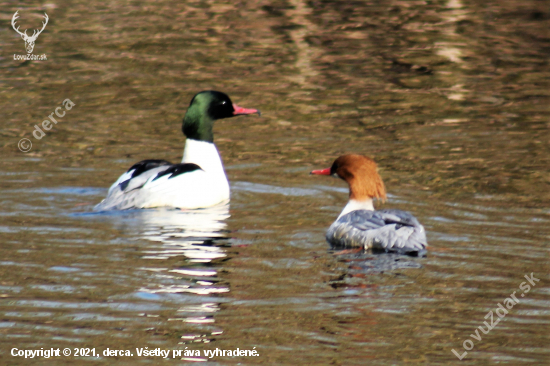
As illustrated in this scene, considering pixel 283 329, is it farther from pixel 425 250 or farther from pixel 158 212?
pixel 158 212

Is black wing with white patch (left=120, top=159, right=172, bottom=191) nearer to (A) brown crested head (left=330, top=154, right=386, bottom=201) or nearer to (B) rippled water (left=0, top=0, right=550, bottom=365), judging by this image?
(B) rippled water (left=0, top=0, right=550, bottom=365)

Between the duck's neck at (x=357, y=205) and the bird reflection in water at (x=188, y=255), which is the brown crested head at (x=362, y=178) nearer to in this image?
the duck's neck at (x=357, y=205)

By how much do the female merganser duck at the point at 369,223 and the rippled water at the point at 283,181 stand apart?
16 centimetres

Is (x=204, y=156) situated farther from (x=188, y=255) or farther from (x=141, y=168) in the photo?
(x=188, y=255)

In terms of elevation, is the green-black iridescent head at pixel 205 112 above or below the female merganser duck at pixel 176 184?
above

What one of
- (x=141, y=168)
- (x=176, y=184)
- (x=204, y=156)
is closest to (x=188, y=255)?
(x=176, y=184)

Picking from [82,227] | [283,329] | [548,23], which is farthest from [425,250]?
[548,23]

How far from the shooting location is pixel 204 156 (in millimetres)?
10617

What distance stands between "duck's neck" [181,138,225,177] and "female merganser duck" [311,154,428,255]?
2.30 meters

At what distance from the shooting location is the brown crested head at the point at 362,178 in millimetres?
8516

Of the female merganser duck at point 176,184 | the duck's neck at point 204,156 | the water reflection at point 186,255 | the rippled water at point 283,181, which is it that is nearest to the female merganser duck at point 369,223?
the rippled water at point 283,181

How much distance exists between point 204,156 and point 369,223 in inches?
128

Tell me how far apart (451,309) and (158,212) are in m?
4.22

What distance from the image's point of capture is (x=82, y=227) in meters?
8.92
